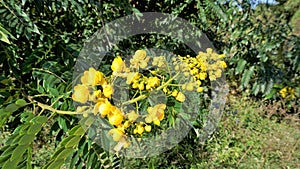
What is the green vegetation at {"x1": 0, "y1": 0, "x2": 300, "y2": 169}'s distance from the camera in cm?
77

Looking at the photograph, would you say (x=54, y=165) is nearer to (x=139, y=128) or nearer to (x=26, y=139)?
(x=26, y=139)

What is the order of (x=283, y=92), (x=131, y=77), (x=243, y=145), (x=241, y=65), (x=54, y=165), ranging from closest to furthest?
(x=54, y=165), (x=131, y=77), (x=241, y=65), (x=243, y=145), (x=283, y=92)

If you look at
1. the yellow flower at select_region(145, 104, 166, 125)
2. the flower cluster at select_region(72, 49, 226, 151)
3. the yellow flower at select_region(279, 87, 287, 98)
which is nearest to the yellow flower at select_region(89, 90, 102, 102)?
the flower cluster at select_region(72, 49, 226, 151)

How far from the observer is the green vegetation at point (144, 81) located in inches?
30.4

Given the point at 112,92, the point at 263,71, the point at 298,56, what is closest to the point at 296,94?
the point at 298,56

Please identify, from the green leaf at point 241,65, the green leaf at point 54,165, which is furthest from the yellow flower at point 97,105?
the green leaf at point 241,65

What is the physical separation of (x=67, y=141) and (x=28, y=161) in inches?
3.0

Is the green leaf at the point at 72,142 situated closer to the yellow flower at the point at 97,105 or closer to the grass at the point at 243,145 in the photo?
the yellow flower at the point at 97,105

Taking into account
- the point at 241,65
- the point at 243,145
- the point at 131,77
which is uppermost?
the point at 131,77

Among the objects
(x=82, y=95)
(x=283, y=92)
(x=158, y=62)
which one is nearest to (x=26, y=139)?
(x=82, y=95)

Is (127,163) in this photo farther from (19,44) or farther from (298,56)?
(298,56)

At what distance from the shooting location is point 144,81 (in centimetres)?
67

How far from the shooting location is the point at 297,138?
108 inches

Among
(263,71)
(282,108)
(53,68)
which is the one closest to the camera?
(53,68)
